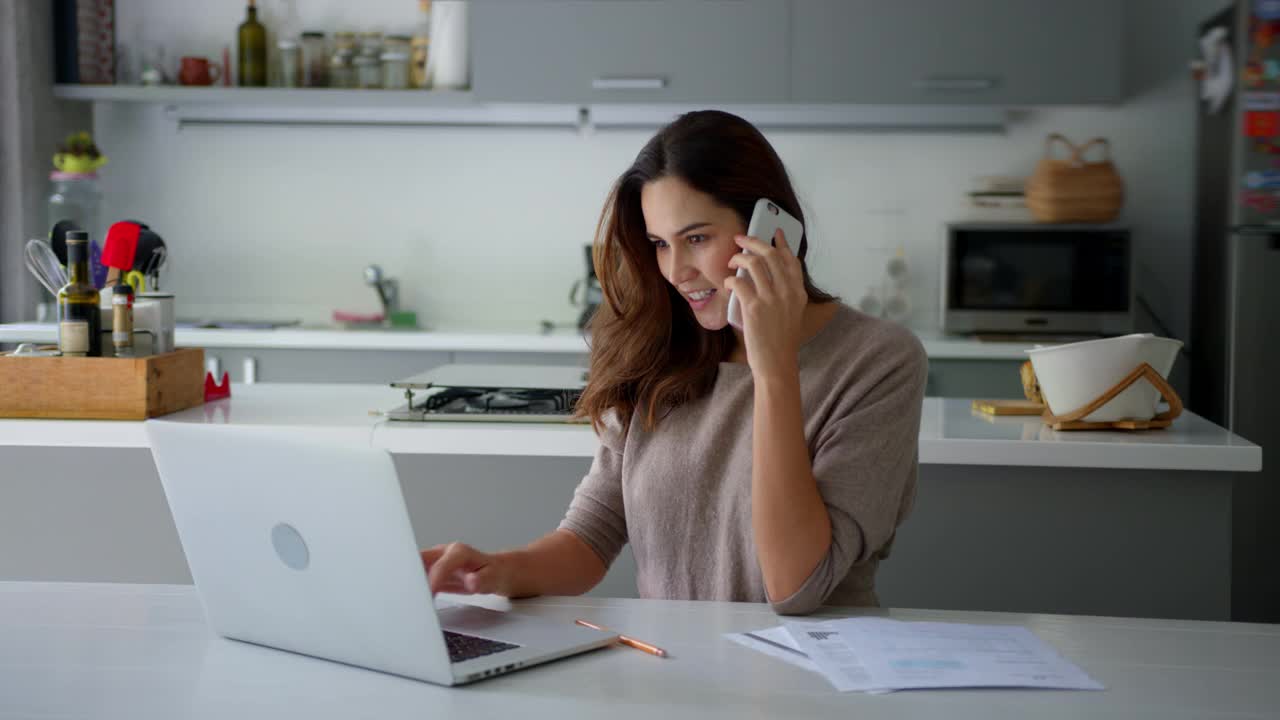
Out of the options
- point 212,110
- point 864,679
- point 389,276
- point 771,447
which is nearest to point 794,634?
point 864,679

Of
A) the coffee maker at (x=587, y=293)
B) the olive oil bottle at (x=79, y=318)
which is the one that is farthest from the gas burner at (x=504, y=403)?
the coffee maker at (x=587, y=293)

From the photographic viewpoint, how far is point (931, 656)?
111cm

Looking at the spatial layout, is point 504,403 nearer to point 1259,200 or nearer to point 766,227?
point 766,227

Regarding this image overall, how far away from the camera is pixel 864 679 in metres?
1.06

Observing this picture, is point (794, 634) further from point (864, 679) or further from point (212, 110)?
point (212, 110)

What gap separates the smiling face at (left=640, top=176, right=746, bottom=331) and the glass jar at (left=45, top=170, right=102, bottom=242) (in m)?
3.04

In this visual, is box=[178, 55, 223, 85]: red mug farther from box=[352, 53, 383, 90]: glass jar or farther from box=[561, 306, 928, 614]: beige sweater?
box=[561, 306, 928, 614]: beige sweater

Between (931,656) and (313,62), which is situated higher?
(313,62)

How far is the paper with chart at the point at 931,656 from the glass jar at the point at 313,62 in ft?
10.9

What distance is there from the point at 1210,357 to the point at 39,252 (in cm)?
325

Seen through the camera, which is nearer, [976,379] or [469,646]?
[469,646]

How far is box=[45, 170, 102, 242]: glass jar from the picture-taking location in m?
3.95

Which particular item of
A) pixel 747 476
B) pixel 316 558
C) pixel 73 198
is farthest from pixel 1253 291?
pixel 73 198

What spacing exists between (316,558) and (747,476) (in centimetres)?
58
